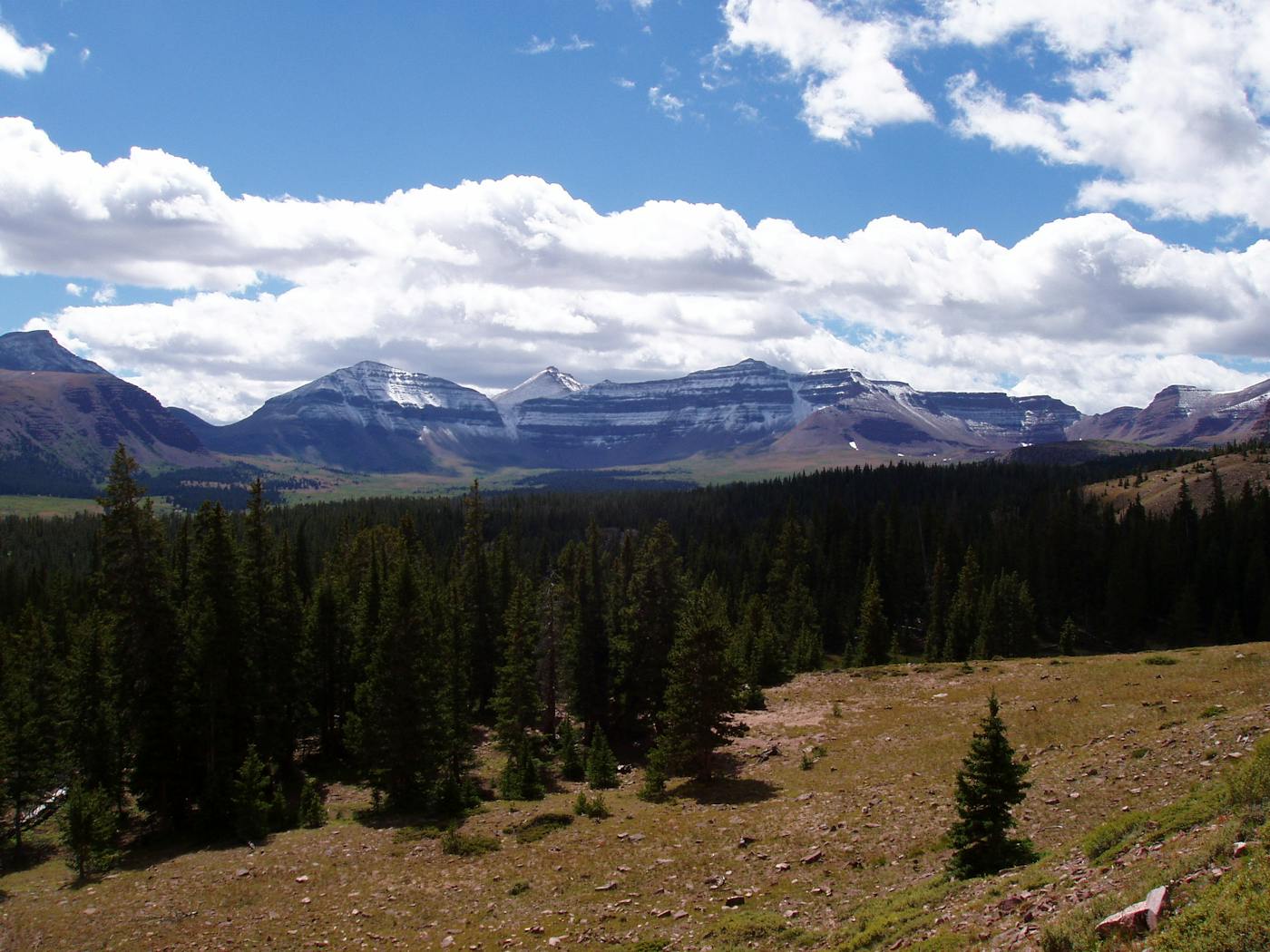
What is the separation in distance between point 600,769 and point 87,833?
23.0 metres

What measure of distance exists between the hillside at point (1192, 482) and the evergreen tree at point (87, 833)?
165 m

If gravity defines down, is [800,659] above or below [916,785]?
below

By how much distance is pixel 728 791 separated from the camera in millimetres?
38938

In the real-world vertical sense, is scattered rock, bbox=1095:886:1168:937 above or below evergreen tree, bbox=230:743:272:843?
above

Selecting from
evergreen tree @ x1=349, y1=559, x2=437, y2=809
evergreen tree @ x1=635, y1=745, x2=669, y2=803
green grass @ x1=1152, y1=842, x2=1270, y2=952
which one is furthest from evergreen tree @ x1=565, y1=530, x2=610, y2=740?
green grass @ x1=1152, y1=842, x2=1270, y2=952

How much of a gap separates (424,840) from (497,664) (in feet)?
129

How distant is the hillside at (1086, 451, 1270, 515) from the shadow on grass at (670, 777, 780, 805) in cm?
14299

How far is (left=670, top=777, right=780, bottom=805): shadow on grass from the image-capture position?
37031mm

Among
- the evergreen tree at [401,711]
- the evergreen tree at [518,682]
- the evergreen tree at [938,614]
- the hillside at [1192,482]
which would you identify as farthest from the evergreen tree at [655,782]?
the hillside at [1192,482]

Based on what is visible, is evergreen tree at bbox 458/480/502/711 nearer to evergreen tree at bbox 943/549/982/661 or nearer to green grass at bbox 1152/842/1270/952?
evergreen tree at bbox 943/549/982/661

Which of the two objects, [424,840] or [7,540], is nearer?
[424,840]

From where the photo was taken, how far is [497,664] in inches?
2896

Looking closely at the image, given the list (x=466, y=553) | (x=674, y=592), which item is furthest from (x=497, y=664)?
(x=674, y=592)

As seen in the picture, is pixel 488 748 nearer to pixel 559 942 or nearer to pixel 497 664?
pixel 497 664
